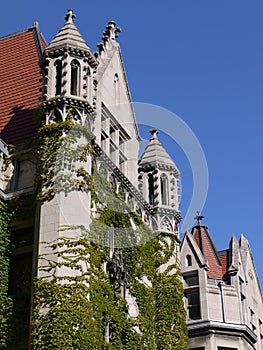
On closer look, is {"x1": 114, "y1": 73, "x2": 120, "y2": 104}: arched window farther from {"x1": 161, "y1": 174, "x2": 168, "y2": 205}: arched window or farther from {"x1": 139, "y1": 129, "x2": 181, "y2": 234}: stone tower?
{"x1": 161, "y1": 174, "x2": 168, "y2": 205}: arched window

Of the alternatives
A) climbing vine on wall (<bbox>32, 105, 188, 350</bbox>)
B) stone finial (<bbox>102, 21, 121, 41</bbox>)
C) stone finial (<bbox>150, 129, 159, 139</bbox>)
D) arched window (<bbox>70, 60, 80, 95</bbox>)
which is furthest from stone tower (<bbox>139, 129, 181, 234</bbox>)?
arched window (<bbox>70, 60, 80, 95</bbox>)

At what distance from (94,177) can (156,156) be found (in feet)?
23.6

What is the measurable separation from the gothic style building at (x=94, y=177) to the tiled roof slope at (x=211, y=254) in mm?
60

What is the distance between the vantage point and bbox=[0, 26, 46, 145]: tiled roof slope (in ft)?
88.9

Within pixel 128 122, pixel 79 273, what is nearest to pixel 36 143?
pixel 79 273

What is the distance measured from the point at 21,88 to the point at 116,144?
429 centimetres

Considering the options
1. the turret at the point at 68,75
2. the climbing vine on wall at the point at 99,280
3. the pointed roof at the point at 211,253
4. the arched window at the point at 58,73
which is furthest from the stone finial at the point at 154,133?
the arched window at the point at 58,73

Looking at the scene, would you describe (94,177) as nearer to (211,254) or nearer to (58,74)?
(58,74)

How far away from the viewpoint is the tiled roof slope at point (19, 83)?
88.9 feet

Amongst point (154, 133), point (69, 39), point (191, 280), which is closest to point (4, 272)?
point (69, 39)

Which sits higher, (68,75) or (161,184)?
(68,75)

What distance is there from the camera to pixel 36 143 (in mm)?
24375

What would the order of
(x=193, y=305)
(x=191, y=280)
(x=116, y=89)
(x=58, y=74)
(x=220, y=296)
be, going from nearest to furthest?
(x=58, y=74) → (x=116, y=89) → (x=193, y=305) → (x=220, y=296) → (x=191, y=280)

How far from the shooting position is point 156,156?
104 feet
